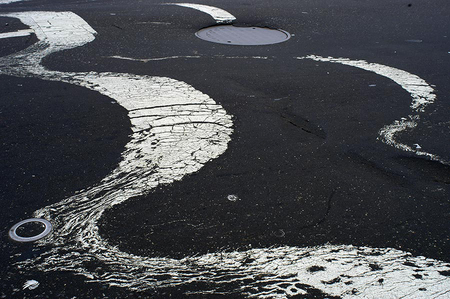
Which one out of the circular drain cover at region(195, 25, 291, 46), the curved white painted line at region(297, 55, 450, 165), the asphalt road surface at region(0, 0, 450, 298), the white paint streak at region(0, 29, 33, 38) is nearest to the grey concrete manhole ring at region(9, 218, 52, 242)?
the asphalt road surface at region(0, 0, 450, 298)

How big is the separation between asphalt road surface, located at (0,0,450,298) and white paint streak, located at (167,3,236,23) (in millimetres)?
1611

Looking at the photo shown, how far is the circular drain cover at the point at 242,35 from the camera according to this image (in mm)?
8000

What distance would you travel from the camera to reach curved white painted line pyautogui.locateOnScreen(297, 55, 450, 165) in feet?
14.8

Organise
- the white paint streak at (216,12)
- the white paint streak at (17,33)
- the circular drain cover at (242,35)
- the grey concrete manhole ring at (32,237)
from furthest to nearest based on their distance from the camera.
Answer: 1. the white paint streak at (216,12)
2. the circular drain cover at (242,35)
3. the white paint streak at (17,33)
4. the grey concrete manhole ring at (32,237)

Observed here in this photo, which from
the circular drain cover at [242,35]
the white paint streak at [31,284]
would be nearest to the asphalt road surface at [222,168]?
the white paint streak at [31,284]

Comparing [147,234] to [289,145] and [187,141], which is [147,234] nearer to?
[187,141]

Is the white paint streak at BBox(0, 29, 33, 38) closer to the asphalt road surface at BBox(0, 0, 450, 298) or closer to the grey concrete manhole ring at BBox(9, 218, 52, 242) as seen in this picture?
the asphalt road surface at BBox(0, 0, 450, 298)

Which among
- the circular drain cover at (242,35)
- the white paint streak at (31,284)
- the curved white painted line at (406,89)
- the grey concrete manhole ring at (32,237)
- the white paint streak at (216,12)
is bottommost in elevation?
the white paint streak at (31,284)

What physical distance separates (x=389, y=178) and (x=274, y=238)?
1.37 meters

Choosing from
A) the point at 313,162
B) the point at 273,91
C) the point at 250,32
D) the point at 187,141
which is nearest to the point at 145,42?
the point at 250,32

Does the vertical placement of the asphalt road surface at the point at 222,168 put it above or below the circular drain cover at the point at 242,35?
below

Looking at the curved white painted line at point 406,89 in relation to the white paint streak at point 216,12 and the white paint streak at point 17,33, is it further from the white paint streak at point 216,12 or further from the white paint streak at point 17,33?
the white paint streak at point 17,33

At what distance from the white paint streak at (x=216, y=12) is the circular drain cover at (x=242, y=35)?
419 millimetres

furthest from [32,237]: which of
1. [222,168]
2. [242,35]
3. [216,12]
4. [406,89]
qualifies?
[216,12]
